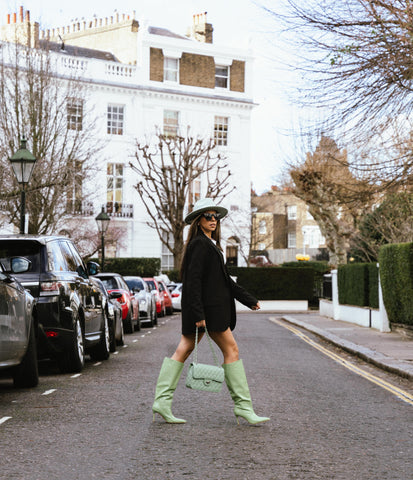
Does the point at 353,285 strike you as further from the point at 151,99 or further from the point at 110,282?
the point at 151,99

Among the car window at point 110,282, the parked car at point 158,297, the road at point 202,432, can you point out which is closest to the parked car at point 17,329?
the road at point 202,432

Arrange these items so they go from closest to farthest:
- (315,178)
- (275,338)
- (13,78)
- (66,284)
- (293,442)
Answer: (293,442)
(66,284)
(275,338)
(13,78)
(315,178)

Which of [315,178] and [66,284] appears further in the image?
[315,178]

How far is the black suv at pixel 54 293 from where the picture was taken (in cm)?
1069

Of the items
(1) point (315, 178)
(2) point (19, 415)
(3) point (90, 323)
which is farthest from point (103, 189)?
(2) point (19, 415)

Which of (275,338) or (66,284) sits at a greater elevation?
(66,284)

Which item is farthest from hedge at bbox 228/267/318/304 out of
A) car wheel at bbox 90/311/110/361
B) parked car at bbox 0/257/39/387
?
parked car at bbox 0/257/39/387

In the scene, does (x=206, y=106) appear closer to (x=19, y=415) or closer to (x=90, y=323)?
(x=90, y=323)

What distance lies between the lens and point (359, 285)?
24.9m

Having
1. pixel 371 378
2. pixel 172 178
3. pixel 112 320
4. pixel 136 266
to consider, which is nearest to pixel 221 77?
pixel 172 178

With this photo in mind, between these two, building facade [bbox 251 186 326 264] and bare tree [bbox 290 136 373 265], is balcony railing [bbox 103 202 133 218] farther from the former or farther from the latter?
building facade [bbox 251 186 326 264]

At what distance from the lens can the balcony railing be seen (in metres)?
51.2

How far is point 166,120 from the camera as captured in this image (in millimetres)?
53875

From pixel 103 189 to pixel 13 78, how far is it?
19.3 m
